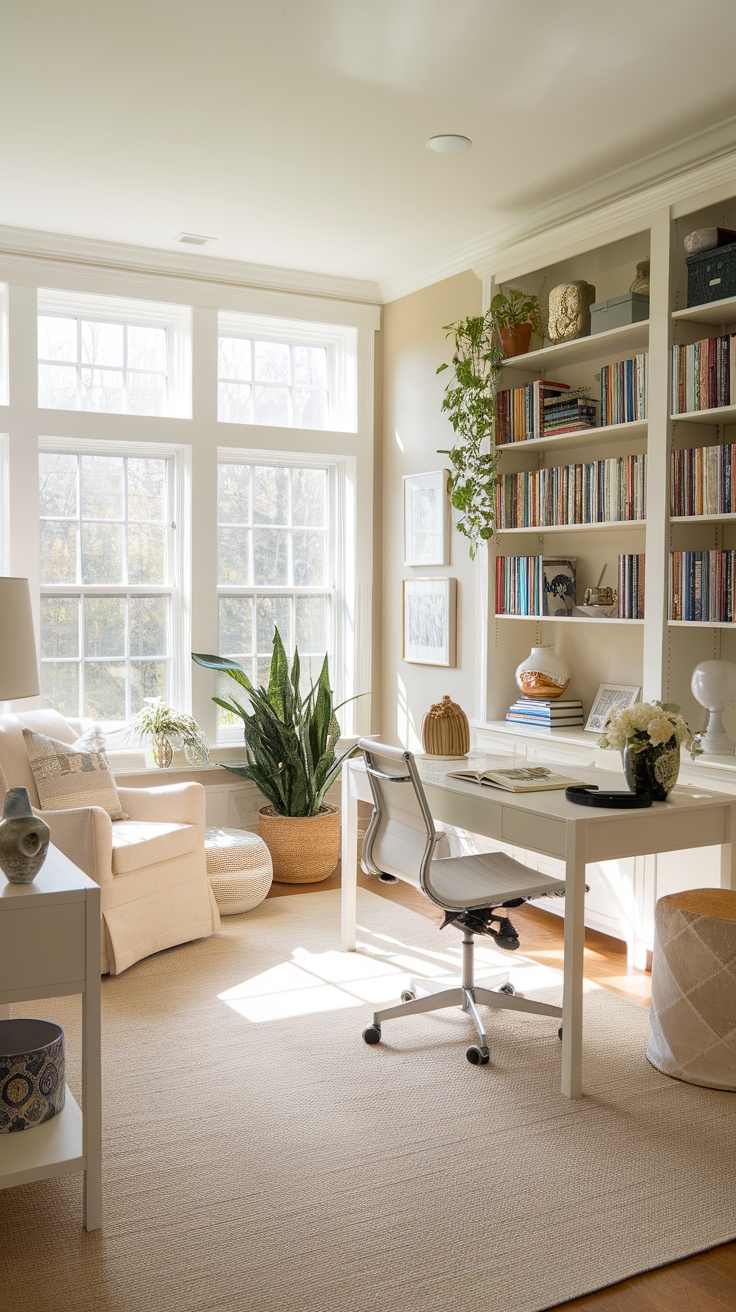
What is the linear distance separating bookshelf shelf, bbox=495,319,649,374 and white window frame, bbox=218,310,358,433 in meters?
1.23

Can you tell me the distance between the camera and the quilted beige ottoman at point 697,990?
2.81m

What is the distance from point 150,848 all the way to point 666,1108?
1970 millimetres

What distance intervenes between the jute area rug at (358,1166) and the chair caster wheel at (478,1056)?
0.03 metres

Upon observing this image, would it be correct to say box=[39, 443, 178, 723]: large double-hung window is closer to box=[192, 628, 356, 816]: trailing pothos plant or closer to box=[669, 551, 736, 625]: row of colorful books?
box=[192, 628, 356, 816]: trailing pothos plant

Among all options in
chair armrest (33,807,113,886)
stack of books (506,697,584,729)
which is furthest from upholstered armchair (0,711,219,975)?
stack of books (506,697,584,729)

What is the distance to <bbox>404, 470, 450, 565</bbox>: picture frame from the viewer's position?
202 inches

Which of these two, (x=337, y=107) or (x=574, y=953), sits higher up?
(x=337, y=107)

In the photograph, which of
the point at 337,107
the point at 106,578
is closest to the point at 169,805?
the point at 106,578

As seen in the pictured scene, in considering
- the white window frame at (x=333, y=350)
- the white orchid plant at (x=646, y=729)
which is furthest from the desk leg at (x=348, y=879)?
the white window frame at (x=333, y=350)

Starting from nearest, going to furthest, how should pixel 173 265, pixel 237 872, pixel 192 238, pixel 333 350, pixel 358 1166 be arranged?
pixel 358 1166
pixel 237 872
pixel 192 238
pixel 173 265
pixel 333 350

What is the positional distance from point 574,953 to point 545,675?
1874 millimetres

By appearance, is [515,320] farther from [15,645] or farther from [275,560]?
[15,645]

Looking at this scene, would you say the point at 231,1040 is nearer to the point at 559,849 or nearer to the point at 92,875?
the point at 92,875

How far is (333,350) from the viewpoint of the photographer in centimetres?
571
